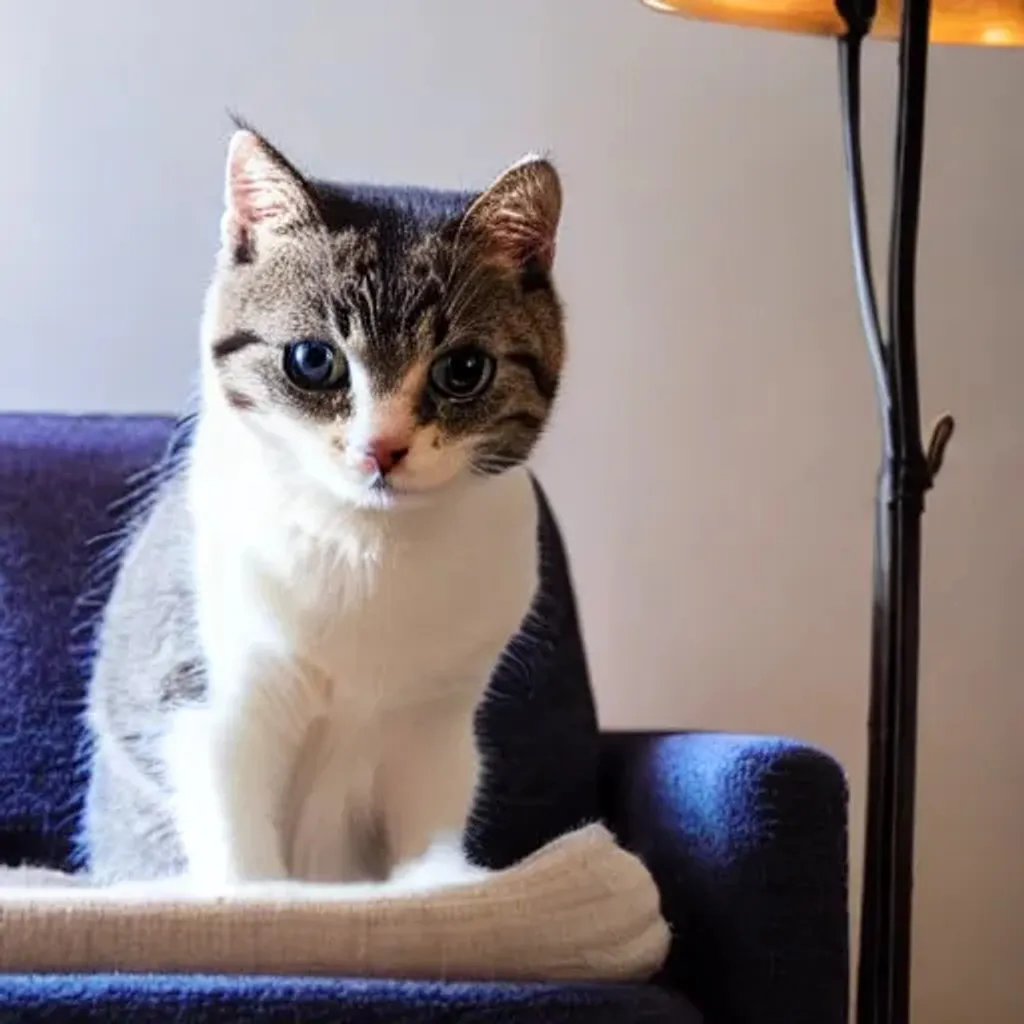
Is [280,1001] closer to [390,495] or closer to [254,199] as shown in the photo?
[390,495]

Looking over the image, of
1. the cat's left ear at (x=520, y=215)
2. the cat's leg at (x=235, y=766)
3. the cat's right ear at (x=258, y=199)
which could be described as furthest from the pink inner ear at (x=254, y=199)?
the cat's leg at (x=235, y=766)

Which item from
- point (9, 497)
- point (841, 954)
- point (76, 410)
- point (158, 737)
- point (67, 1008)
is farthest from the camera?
point (76, 410)

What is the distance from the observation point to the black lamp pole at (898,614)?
1.10m

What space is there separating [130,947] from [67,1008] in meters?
0.07

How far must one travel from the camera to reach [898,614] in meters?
1.11

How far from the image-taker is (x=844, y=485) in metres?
1.57

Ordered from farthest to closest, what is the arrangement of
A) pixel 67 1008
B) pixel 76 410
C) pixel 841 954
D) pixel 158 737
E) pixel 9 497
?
pixel 76 410 < pixel 9 497 < pixel 158 737 < pixel 841 954 < pixel 67 1008

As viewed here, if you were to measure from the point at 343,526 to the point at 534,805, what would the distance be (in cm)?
41

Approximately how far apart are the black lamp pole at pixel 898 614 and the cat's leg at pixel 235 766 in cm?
41

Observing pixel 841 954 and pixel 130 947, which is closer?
pixel 130 947

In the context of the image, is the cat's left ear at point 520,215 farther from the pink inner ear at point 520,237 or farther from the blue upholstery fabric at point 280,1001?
the blue upholstery fabric at point 280,1001

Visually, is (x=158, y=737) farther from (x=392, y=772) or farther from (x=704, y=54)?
(x=704, y=54)

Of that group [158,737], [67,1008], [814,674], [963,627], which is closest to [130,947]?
[67,1008]

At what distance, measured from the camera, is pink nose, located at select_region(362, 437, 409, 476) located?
898 mm
